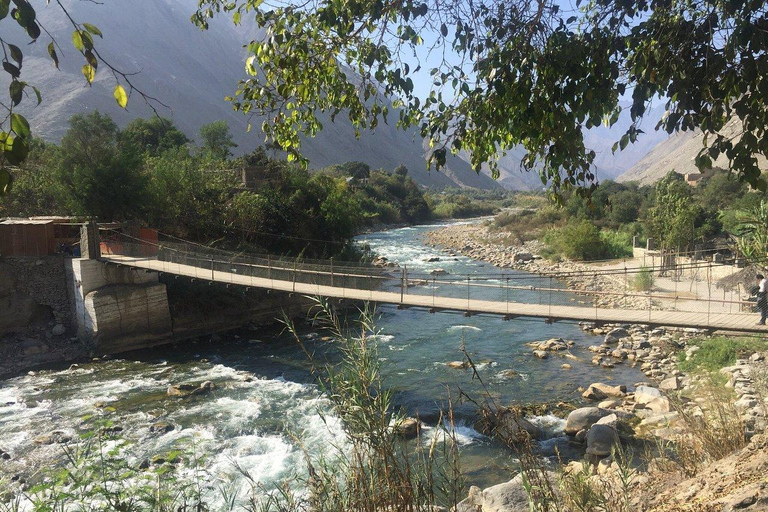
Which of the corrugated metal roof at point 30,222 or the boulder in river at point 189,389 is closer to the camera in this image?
the boulder in river at point 189,389

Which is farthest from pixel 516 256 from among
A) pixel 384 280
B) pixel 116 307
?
pixel 116 307

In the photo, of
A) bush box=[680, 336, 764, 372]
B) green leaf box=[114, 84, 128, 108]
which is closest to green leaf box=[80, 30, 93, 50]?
green leaf box=[114, 84, 128, 108]

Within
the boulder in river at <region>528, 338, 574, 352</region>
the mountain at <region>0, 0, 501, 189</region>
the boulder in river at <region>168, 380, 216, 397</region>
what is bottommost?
the boulder in river at <region>168, 380, 216, 397</region>

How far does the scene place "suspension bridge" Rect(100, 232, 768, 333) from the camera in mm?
7234

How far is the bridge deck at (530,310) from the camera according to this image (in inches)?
273

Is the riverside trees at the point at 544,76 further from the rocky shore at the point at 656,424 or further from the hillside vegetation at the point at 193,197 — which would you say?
the hillside vegetation at the point at 193,197

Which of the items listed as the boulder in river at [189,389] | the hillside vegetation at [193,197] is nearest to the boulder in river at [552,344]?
the boulder in river at [189,389]

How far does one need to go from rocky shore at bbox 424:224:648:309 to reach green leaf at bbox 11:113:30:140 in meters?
12.6

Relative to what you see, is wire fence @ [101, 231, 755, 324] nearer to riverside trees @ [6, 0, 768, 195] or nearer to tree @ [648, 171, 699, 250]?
tree @ [648, 171, 699, 250]

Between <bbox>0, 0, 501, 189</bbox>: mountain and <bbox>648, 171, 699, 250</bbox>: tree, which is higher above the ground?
<bbox>0, 0, 501, 189</bbox>: mountain

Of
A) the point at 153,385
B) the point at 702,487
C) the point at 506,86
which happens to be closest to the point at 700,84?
the point at 506,86

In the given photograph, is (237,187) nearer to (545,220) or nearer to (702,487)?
(702,487)

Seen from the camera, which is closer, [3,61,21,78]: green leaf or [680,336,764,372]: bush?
[3,61,21,78]: green leaf

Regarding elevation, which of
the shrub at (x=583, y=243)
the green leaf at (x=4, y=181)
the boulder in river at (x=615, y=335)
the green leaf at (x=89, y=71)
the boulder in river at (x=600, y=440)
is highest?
the green leaf at (x=89, y=71)
